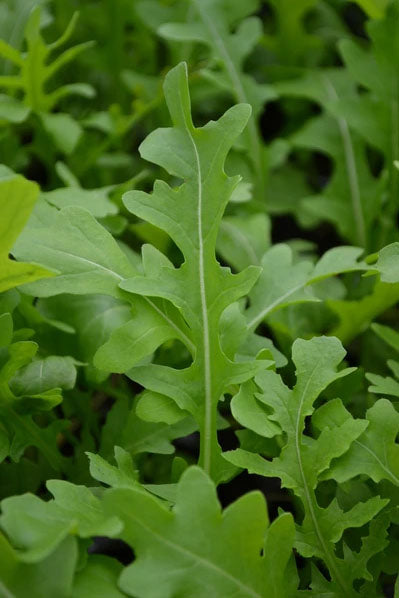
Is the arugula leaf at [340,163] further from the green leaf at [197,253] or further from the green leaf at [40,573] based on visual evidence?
the green leaf at [40,573]

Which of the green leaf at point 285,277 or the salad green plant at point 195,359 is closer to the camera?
the salad green plant at point 195,359

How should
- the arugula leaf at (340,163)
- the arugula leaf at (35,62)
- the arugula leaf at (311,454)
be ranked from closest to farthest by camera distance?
the arugula leaf at (311,454)
the arugula leaf at (35,62)
the arugula leaf at (340,163)

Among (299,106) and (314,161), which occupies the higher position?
(299,106)

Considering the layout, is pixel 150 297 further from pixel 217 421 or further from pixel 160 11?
pixel 160 11

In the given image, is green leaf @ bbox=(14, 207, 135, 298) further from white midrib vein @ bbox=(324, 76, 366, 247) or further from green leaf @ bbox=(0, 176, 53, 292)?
white midrib vein @ bbox=(324, 76, 366, 247)

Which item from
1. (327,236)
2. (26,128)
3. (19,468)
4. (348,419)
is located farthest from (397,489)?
(26,128)

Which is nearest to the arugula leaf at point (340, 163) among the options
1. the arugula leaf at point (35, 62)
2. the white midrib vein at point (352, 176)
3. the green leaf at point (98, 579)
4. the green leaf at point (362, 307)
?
the white midrib vein at point (352, 176)
